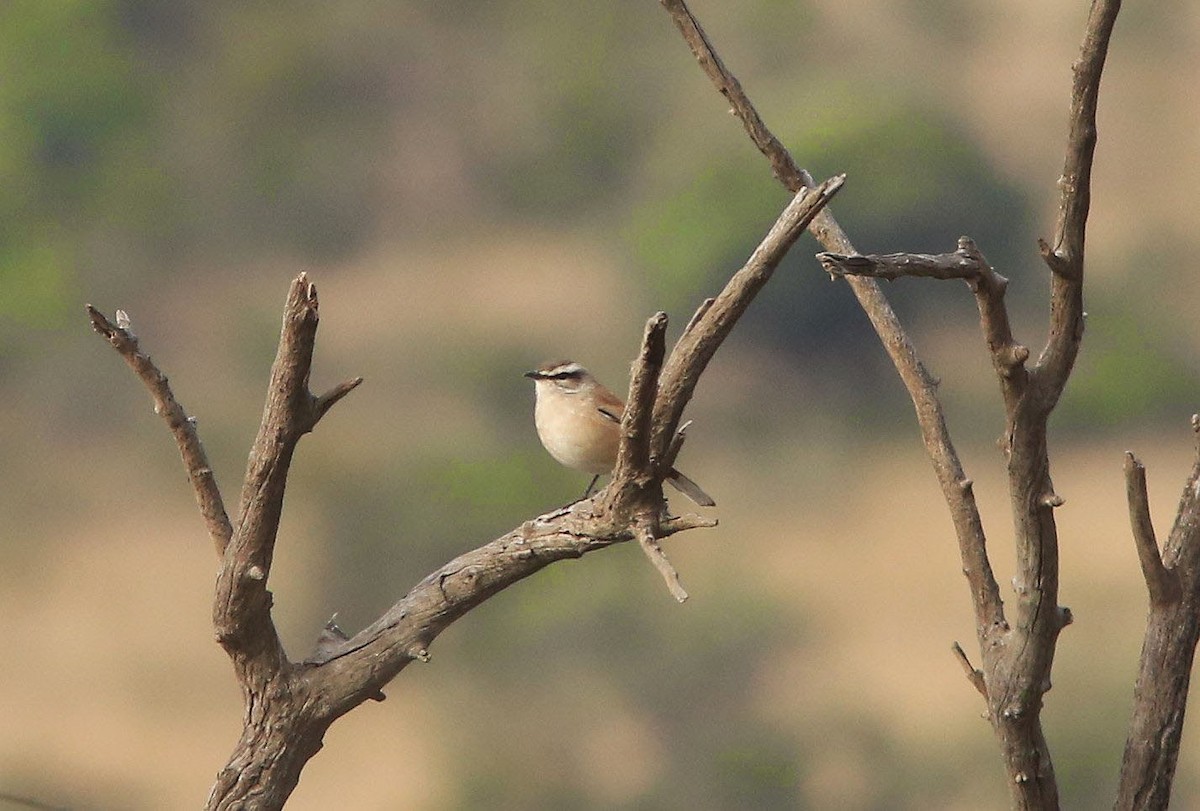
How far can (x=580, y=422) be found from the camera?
6.45 meters

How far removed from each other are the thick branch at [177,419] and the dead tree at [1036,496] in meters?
1.60

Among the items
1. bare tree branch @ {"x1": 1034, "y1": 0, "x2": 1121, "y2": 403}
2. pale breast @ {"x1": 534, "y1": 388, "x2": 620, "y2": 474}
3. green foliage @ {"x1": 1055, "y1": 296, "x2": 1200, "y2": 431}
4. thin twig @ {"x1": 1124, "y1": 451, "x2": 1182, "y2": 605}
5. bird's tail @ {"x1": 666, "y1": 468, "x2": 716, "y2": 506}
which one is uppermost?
green foliage @ {"x1": 1055, "y1": 296, "x2": 1200, "y2": 431}

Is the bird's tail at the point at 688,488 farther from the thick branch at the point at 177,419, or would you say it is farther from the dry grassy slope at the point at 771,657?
the dry grassy slope at the point at 771,657

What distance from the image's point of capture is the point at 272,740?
4656 mm

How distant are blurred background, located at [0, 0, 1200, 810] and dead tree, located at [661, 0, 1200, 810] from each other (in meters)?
18.6

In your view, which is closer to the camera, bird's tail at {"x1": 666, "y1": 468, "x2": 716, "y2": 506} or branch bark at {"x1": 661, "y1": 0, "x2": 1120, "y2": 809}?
branch bark at {"x1": 661, "y1": 0, "x2": 1120, "y2": 809}

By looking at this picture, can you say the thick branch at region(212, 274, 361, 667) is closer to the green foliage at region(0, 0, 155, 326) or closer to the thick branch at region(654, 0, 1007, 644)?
the thick branch at region(654, 0, 1007, 644)

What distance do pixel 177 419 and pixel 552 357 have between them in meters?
19.9

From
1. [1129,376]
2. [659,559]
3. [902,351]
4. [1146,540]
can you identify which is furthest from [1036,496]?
[1129,376]

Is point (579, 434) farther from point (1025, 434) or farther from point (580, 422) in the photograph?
point (1025, 434)

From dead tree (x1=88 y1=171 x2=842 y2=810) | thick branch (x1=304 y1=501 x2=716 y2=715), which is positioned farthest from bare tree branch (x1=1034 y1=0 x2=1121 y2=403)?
thick branch (x1=304 y1=501 x2=716 y2=715)

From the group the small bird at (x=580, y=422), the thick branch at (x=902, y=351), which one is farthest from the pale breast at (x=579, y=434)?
the thick branch at (x=902, y=351)

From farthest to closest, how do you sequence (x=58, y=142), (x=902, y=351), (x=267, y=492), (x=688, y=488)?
(x=58, y=142)
(x=688, y=488)
(x=902, y=351)
(x=267, y=492)

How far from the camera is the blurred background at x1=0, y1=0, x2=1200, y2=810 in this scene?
95.7 ft
